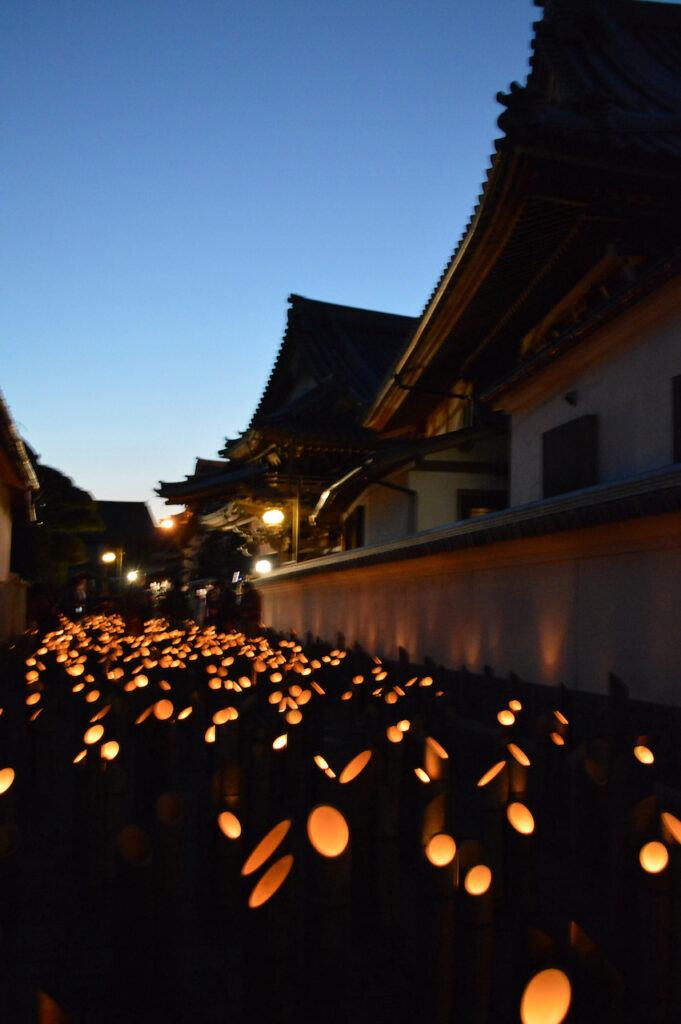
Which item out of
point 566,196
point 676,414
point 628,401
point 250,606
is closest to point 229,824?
point 676,414

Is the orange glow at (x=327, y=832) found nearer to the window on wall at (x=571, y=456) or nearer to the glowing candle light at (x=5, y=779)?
the glowing candle light at (x=5, y=779)

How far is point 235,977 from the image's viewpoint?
298 centimetres

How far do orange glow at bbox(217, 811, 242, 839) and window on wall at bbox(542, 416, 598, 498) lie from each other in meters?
6.31

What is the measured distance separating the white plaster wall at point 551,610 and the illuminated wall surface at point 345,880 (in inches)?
18.3

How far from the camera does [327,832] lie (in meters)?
2.56

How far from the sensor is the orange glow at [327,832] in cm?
247

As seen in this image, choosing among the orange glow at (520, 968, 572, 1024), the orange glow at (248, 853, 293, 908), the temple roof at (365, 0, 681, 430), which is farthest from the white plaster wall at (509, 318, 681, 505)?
the orange glow at (520, 968, 572, 1024)

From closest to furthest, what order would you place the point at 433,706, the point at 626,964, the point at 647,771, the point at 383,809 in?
the point at 626,964, the point at 383,809, the point at 647,771, the point at 433,706

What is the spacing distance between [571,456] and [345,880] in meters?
7.56

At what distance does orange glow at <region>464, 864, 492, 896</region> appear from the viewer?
7.96 ft

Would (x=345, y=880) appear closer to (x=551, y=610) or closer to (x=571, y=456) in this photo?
(x=551, y=610)

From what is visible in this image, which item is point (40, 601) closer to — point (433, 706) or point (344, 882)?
point (433, 706)

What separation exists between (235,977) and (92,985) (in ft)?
1.60

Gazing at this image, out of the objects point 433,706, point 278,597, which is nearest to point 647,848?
point 433,706
